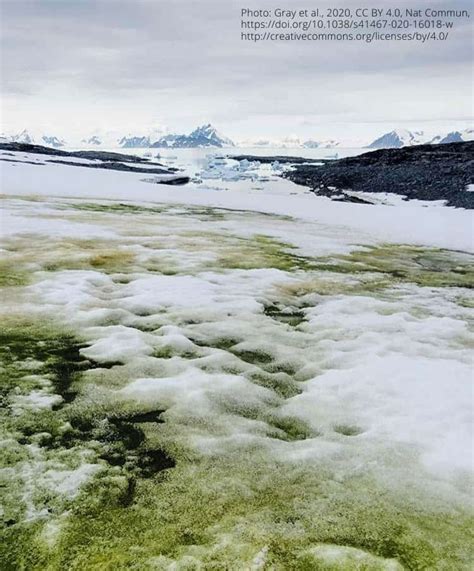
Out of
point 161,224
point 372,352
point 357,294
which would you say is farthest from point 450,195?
point 372,352

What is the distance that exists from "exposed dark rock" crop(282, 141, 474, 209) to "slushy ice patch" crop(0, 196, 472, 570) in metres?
23.3

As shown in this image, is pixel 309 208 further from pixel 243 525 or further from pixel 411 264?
pixel 243 525

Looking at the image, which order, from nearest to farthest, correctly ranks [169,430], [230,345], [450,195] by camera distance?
[169,430], [230,345], [450,195]

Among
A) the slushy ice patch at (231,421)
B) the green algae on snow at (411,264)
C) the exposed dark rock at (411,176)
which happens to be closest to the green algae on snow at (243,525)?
the slushy ice patch at (231,421)

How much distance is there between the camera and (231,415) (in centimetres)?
377

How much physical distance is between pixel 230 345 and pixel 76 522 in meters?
2.70

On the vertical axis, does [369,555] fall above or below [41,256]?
below

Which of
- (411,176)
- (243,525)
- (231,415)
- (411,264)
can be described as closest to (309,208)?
(411,264)

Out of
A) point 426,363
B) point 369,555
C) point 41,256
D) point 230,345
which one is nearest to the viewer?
point 369,555

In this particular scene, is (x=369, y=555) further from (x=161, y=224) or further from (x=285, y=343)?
(x=161, y=224)

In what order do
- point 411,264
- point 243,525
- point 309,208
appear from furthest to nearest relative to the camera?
point 309,208, point 411,264, point 243,525

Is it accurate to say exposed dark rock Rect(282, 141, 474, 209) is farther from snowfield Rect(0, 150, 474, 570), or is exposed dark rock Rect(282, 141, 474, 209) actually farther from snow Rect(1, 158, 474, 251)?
snowfield Rect(0, 150, 474, 570)

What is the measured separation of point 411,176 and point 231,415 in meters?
38.6

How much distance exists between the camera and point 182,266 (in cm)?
836
